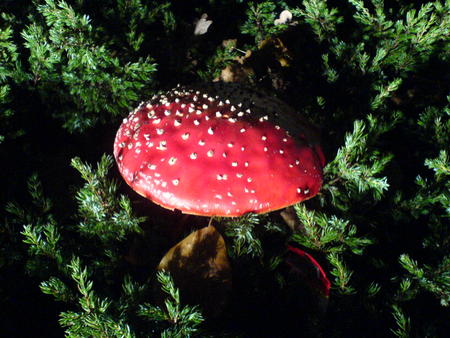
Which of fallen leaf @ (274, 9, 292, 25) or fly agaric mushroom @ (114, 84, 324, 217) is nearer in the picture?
fly agaric mushroom @ (114, 84, 324, 217)

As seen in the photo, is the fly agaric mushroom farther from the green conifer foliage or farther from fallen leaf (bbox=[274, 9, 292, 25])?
fallen leaf (bbox=[274, 9, 292, 25])

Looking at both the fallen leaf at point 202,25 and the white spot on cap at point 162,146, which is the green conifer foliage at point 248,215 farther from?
the white spot on cap at point 162,146

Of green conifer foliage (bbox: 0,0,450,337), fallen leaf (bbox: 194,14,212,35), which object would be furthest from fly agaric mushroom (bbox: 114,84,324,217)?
fallen leaf (bbox: 194,14,212,35)

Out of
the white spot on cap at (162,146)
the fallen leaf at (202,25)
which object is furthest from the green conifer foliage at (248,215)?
the white spot on cap at (162,146)

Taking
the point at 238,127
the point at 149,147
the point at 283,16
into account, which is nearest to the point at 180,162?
the point at 149,147

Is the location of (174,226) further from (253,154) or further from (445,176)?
(445,176)

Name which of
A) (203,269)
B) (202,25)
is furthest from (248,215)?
(202,25)
